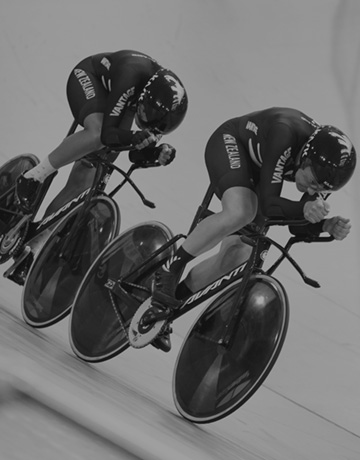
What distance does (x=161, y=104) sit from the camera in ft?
15.6

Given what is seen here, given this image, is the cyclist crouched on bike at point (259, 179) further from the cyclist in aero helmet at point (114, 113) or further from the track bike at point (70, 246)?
the track bike at point (70, 246)

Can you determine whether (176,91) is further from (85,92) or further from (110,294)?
(110,294)

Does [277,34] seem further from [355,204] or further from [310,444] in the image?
[310,444]

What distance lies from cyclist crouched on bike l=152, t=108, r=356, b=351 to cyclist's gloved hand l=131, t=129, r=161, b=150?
0.33 metres

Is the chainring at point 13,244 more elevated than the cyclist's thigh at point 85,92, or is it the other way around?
the cyclist's thigh at point 85,92

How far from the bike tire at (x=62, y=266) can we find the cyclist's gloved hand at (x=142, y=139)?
0.51 metres

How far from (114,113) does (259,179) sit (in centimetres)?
88

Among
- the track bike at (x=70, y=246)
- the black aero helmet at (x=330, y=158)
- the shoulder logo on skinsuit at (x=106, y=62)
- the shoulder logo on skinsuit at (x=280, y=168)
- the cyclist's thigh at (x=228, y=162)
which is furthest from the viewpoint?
the shoulder logo on skinsuit at (x=106, y=62)

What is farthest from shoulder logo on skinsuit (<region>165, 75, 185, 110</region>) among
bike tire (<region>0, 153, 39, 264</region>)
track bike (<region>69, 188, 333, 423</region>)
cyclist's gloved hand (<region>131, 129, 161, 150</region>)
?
bike tire (<region>0, 153, 39, 264</region>)

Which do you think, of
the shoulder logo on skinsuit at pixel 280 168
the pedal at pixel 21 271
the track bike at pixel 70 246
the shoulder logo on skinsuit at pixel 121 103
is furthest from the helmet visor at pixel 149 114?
the pedal at pixel 21 271

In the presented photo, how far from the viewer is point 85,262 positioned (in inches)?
206

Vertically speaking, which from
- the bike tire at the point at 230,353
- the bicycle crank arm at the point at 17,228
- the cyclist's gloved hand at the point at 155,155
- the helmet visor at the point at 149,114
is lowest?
the bike tire at the point at 230,353

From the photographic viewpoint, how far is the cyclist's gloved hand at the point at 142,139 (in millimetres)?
4762

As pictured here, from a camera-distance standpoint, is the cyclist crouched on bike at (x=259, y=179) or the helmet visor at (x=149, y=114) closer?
the cyclist crouched on bike at (x=259, y=179)
